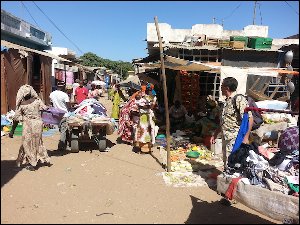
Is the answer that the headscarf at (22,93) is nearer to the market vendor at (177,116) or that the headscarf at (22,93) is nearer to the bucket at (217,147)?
the bucket at (217,147)

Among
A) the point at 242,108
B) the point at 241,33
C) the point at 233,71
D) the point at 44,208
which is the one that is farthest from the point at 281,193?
the point at 241,33

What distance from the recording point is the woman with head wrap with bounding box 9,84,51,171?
16.3 feet

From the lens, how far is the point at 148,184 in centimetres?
562

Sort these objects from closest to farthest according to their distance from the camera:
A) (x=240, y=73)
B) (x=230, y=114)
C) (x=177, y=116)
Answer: (x=230, y=114) < (x=240, y=73) < (x=177, y=116)

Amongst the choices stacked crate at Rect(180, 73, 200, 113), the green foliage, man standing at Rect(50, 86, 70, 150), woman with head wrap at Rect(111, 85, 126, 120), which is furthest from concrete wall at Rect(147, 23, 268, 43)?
the green foliage

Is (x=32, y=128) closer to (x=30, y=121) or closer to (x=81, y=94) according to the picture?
(x=30, y=121)

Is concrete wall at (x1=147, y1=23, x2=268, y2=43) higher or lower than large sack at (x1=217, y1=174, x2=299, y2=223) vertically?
higher

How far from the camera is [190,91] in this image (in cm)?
1206

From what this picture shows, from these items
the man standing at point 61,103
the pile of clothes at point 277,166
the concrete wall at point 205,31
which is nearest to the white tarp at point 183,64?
the man standing at point 61,103

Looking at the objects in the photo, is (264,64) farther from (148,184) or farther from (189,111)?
(148,184)

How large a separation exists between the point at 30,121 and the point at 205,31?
21796mm

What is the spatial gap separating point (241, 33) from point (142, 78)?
51.2 ft

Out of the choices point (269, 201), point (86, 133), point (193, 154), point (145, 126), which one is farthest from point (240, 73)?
point (269, 201)

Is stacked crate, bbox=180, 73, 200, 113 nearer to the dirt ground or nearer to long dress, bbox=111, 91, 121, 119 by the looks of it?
long dress, bbox=111, 91, 121, 119
